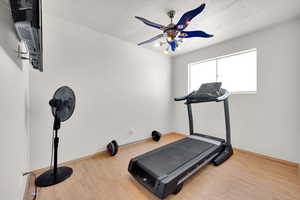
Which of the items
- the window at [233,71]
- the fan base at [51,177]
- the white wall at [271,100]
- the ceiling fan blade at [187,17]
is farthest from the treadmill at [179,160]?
the ceiling fan blade at [187,17]

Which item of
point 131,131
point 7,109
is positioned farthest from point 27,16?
point 131,131

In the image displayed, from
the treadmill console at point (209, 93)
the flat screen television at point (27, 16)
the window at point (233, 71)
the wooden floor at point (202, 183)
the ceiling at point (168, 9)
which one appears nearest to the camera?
the flat screen television at point (27, 16)

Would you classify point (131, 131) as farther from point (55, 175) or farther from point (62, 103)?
point (62, 103)

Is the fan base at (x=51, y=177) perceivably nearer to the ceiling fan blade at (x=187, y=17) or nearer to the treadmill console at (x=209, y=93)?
the treadmill console at (x=209, y=93)

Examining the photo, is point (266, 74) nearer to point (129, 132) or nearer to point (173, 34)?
point (173, 34)

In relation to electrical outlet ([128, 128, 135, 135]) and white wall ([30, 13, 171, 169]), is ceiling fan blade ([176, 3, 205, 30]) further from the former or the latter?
electrical outlet ([128, 128, 135, 135])

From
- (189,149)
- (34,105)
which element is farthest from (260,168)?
(34,105)

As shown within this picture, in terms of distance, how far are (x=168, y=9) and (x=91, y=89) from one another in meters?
1.92

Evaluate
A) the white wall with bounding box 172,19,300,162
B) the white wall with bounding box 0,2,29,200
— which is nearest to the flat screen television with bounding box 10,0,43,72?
the white wall with bounding box 0,2,29,200

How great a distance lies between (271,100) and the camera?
2.19 meters

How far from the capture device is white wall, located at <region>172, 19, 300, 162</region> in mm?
1989

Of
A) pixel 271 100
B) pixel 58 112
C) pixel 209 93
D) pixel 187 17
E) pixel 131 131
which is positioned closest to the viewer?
pixel 187 17

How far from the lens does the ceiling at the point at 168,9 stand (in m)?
1.65

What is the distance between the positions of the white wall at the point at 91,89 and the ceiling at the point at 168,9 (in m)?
0.30
